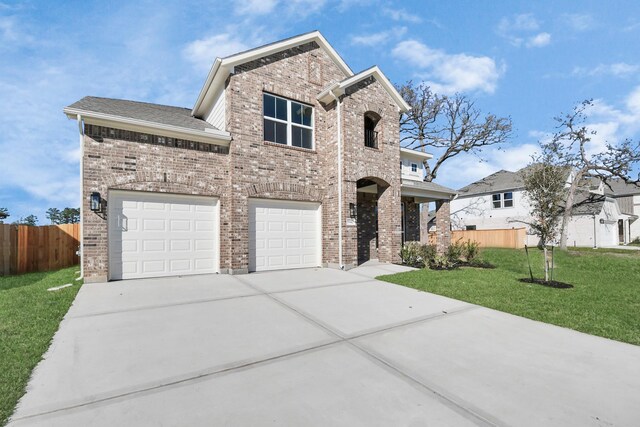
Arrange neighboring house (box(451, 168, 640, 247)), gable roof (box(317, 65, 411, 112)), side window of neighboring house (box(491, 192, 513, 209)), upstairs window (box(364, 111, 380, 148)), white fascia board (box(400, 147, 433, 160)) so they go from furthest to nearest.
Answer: side window of neighboring house (box(491, 192, 513, 209)), neighboring house (box(451, 168, 640, 247)), white fascia board (box(400, 147, 433, 160)), upstairs window (box(364, 111, 380, 148)), gable roof (box(317, 65, 411, 112))

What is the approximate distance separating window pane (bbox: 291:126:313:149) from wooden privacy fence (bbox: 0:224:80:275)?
9.16 m

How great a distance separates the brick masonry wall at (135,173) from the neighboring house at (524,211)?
69.7 ft

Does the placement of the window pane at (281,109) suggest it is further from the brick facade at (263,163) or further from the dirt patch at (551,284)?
the dirt patch at (551,284)

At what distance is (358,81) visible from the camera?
36.1 feet

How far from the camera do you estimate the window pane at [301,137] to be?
10375 mm

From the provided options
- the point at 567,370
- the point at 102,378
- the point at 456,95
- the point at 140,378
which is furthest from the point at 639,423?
the point at 456,95

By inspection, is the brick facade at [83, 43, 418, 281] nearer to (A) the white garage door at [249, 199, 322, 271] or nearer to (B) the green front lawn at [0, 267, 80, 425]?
(A) the white garage door at [249, 199, 322, 271]

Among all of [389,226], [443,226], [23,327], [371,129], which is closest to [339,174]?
[389,226]

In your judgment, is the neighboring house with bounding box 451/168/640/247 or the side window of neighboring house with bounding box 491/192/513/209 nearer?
the neighboring house with bounding box 451/168/640/247

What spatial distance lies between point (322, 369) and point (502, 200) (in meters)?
27.0

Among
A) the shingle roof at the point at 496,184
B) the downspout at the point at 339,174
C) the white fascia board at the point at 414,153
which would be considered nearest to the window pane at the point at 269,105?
the downspout at the point at 339,174

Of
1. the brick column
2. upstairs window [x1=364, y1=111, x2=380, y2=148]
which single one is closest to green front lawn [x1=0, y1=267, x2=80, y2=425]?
upstairs window [x1=364, y1=111, x2=380, y2=148]

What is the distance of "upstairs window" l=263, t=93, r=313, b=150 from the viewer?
9906mm

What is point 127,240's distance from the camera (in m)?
7.88
